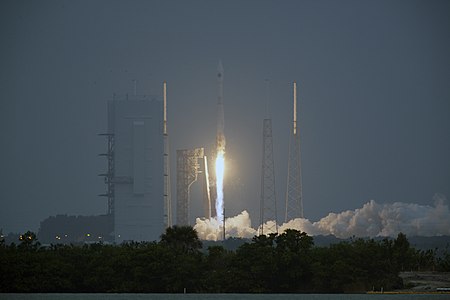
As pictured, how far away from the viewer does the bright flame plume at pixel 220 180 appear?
149 metres

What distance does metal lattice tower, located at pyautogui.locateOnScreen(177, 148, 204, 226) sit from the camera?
552ft

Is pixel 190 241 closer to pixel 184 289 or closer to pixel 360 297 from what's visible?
pixel 184 289

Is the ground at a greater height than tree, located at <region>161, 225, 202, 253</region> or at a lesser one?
lesser

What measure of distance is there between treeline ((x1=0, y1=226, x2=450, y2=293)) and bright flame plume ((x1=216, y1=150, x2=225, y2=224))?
73.9m

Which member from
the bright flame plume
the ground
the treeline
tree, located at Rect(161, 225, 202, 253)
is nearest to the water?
the ground

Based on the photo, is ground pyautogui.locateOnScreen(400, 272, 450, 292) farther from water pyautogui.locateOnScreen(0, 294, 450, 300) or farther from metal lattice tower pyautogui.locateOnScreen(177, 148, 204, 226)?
metal lattice tower pyautogui.locateOnScreen(177, 148, 204, 226)

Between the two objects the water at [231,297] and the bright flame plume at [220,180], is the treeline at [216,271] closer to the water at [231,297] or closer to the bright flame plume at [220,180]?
the water at [231,297]

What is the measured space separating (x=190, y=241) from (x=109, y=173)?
105 metres

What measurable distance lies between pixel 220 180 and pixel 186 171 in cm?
1689

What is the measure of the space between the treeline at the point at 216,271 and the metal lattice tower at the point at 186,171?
93.3 metres

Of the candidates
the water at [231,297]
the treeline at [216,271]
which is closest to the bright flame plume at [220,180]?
the treeline at [216,271]

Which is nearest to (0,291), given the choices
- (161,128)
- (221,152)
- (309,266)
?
(309,266)

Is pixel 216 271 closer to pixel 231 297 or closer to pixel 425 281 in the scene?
pixel 231 297

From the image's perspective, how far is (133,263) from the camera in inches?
2852
